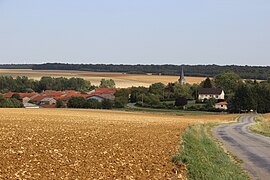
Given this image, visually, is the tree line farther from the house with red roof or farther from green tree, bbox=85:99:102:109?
green tree, bbox=85:99:102:109

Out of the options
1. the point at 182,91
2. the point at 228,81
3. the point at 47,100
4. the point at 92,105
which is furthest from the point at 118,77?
the point at 92,105

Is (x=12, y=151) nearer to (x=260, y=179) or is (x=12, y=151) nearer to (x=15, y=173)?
(x=15, y=173)

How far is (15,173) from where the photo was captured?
11.7m

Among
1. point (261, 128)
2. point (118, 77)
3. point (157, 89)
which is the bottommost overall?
point (157, 89)

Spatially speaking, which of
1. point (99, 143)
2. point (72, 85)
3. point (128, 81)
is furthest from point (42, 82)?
point (99, 143)

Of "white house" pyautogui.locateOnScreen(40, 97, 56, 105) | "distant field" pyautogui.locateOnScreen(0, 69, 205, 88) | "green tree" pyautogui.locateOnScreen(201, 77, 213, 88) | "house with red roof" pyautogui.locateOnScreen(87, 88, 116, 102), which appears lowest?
"white house" pyautogui.locateOnScreen(40, 97, 56, 105)

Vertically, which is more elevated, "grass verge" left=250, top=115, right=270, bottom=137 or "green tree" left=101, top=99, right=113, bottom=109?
"grass verge" left=250, top=115, right=270, bottom=137

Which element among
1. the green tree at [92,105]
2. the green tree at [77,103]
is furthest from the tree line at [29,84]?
the green tree at [92,105]

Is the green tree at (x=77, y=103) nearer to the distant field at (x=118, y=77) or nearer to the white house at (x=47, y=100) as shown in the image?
the white house at (x=47, y=100)

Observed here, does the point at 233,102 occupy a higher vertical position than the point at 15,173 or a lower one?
lower

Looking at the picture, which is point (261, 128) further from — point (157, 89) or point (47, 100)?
point (47, 100)

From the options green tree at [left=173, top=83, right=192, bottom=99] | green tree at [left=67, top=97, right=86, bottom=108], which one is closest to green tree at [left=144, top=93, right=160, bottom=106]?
green tree at [left=173, top=83, right=192, bottom=99]

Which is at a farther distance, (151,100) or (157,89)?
(157,89)

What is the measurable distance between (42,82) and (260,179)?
181298mm
